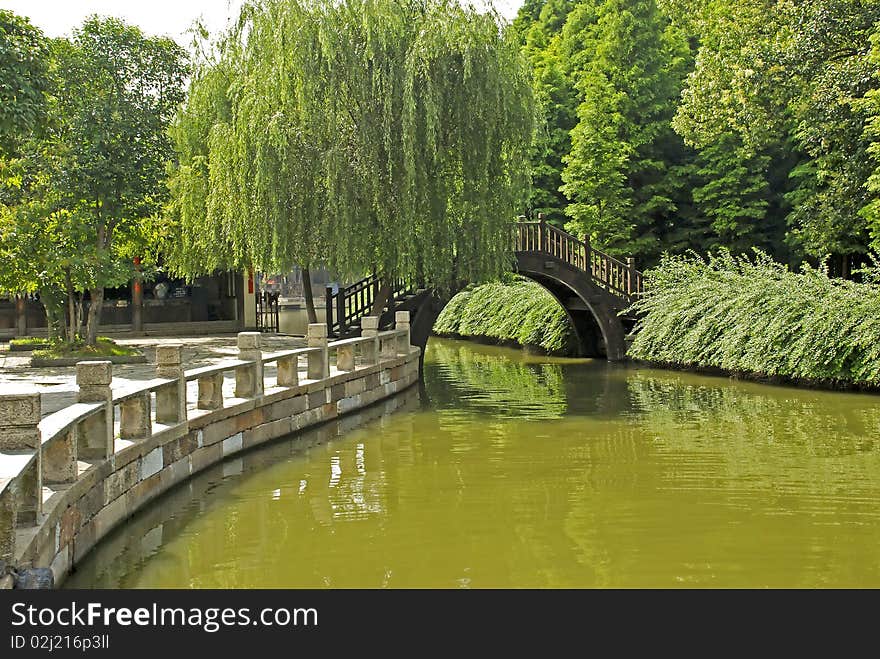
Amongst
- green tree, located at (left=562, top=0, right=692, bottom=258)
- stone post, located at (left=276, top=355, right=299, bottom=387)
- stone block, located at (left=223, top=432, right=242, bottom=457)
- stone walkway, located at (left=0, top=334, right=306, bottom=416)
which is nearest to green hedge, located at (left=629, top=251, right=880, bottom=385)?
green tree, located at (left=562, top=0, right=692, bottom=258)

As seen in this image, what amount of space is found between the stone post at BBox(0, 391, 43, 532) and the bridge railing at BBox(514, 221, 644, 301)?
15.7m

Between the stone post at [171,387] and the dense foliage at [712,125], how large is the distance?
10.5 m

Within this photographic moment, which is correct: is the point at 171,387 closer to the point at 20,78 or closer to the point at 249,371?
the point at 249,371

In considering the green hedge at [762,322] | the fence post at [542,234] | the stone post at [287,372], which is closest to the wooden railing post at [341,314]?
the fence post at [542,234]

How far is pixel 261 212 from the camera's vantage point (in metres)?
16.2

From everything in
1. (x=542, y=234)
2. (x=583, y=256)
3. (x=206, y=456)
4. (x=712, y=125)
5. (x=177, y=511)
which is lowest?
(x=177, y=511)

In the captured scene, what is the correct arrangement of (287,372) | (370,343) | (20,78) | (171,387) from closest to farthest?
(171,387) → (20,78) → (287,372) → (370,343)

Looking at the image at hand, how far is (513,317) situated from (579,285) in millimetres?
4989

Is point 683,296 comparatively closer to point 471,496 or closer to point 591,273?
point 591,273

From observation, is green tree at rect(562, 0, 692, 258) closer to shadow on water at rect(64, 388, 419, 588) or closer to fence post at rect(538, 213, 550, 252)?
fence post at rect(538, 213, 550, 252)

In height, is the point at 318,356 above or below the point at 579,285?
below

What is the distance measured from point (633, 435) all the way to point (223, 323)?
15.5 meters

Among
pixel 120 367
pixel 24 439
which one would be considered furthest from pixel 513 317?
pixel 24 439

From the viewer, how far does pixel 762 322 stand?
58.8 feet
